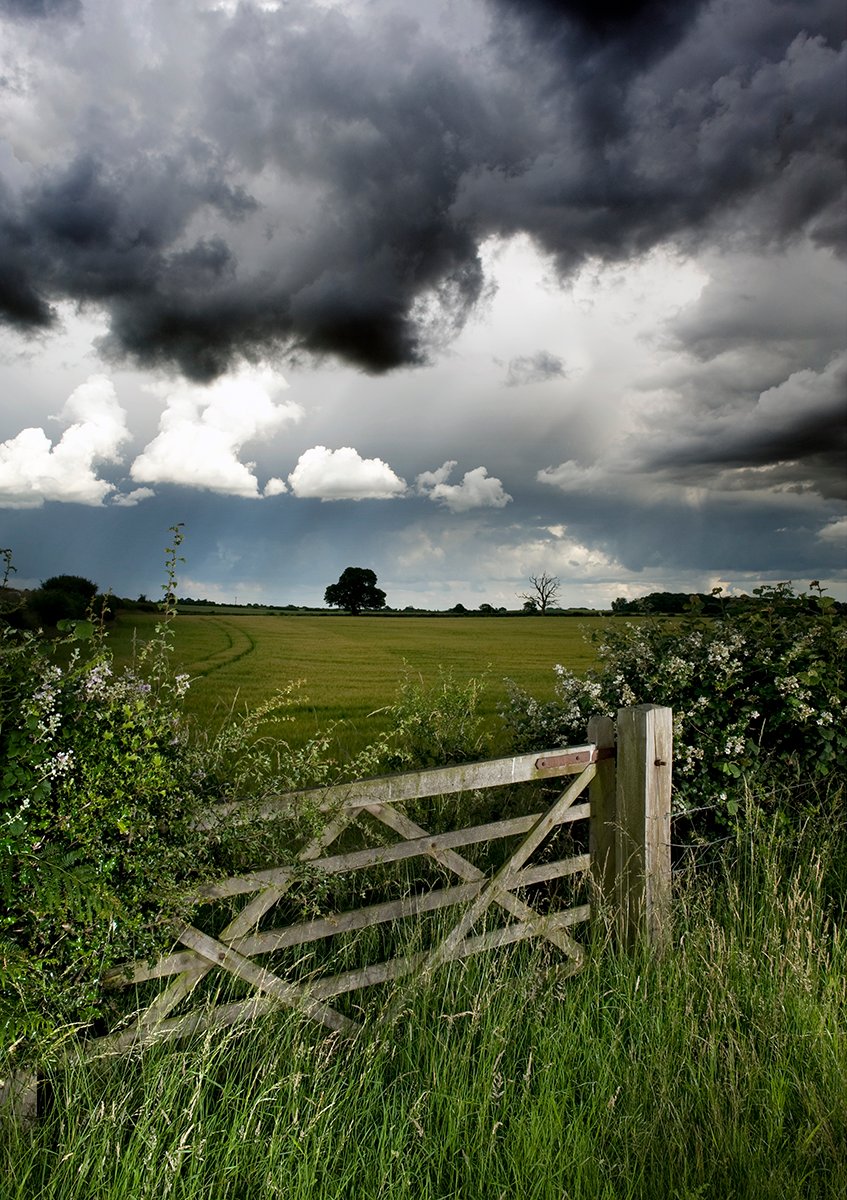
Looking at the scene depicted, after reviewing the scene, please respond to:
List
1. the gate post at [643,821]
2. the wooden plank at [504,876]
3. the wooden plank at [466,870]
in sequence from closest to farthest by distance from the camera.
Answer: the wooden plank at [466,870], the wooden plank at [504,876], the gate post at [643,821]

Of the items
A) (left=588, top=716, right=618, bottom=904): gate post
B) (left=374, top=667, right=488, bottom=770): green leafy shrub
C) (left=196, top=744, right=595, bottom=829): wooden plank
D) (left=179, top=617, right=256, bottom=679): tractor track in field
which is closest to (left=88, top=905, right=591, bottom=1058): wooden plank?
(left=588, top=716, right=618, bottom=904): gate post

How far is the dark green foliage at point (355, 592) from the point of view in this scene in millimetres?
59219

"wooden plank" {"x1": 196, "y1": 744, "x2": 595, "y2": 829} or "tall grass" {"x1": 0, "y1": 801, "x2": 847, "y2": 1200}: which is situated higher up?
"wooden plank" {"x1": 196, "y1": 744, "x2": 595, "y2": 829}

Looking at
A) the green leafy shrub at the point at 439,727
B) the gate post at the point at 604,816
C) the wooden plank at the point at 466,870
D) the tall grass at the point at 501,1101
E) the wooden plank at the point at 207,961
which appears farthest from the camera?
the green leafy shrub at the point at 439,727

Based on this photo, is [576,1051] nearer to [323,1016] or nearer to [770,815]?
[323,1016]

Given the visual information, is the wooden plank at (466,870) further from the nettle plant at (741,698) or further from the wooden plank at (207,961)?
the nettle plant at (741,698)

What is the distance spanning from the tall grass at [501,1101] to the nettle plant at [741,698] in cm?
211

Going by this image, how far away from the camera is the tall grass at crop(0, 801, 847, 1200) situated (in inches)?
117

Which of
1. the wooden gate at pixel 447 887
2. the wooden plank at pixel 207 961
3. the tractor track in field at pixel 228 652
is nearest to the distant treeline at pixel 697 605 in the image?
the wooden gate at pixel 447 887

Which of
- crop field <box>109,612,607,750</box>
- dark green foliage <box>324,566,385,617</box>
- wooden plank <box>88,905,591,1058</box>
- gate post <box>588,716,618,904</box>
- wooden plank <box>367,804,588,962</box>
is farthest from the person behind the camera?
dark green foliage <box>324,566,385,617</box>

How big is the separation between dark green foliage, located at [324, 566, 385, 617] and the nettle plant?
170 ft

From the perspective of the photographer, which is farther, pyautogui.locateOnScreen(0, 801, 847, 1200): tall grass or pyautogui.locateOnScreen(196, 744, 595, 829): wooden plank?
pyautogui.locateOnScreen(196, 744, 595, 829): wooden plank

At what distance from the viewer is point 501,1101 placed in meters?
3.39

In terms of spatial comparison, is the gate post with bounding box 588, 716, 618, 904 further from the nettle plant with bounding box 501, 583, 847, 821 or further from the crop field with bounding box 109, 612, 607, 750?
the crop field with bounding box 109, 612, 607, 750
